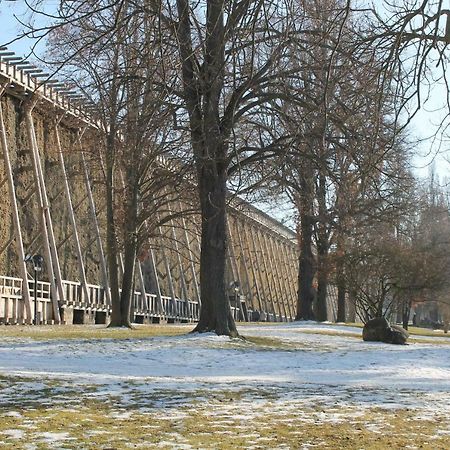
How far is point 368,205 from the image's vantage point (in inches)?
975

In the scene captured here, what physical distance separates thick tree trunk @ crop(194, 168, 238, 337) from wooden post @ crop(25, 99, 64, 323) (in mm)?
14030

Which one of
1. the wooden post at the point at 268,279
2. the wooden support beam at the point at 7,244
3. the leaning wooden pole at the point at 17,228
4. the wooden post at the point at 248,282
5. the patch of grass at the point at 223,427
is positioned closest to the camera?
the patch of grass at the point at 223,427

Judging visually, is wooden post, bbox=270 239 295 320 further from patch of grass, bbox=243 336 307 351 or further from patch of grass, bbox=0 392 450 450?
patch of grass, bbox=0 392 450 450

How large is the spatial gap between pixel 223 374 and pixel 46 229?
2111 centimetres

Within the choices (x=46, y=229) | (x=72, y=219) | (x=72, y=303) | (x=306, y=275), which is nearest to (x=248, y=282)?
(x=306, y=275)

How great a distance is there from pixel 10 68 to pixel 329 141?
19354 mm

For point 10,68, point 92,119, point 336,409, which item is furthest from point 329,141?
point 10,68

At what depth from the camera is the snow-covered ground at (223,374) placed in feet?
33.3

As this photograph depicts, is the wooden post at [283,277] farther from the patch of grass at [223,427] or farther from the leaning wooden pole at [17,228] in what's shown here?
the patch of grass at [223,427]

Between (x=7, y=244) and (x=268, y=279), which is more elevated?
(x=7, y=244)

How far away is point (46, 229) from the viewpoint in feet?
111

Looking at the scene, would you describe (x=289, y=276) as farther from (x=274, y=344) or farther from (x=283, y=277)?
(x=274, y=344)

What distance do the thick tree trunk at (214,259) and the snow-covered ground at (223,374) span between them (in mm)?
717

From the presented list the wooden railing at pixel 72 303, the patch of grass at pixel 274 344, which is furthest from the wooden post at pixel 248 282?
the patch of grass at pixel 274 344
